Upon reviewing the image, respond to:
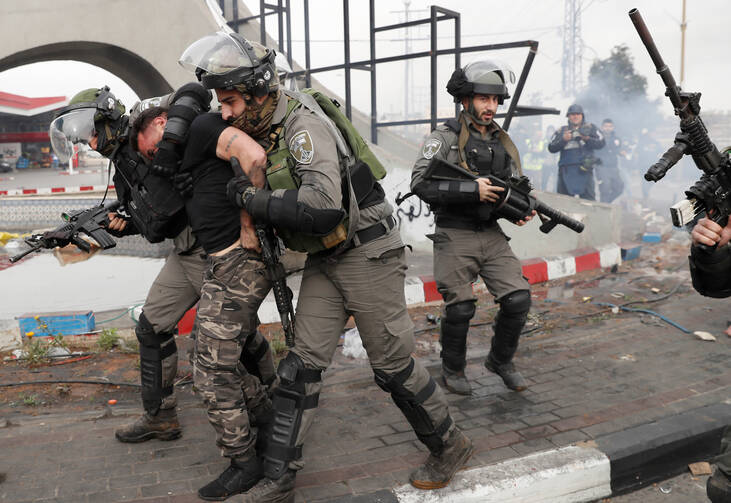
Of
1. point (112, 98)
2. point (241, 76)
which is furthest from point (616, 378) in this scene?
point (112, 98)

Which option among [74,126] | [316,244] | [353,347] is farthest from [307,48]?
[316,244]

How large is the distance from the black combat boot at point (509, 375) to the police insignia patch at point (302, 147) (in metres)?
2.27

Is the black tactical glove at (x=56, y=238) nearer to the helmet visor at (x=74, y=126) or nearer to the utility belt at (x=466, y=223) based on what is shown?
the helmet visor at (x=74, y=126)

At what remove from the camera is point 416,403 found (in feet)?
8.96

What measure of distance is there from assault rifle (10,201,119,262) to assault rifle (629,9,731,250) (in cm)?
281

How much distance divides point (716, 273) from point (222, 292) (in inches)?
78.1

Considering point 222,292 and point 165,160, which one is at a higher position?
point 165,160

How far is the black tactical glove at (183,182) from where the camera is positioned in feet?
8.93

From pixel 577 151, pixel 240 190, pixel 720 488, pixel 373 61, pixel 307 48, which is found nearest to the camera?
pixel 720 488

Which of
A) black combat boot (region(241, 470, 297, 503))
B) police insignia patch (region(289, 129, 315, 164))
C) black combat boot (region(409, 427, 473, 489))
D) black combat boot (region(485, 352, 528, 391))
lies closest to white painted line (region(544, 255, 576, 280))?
black combat boot (region(485, 352, 528, 391))

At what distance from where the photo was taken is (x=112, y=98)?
3152mm

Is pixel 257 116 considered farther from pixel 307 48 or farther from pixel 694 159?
pixel 307 48

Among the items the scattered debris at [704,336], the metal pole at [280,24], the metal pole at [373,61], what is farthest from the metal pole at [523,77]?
the metal pole at [280,24]

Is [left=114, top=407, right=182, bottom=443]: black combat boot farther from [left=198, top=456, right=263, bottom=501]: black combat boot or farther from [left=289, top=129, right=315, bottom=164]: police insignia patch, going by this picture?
[left=289, top=129, right=315, bottom=164]: police insignia patch
